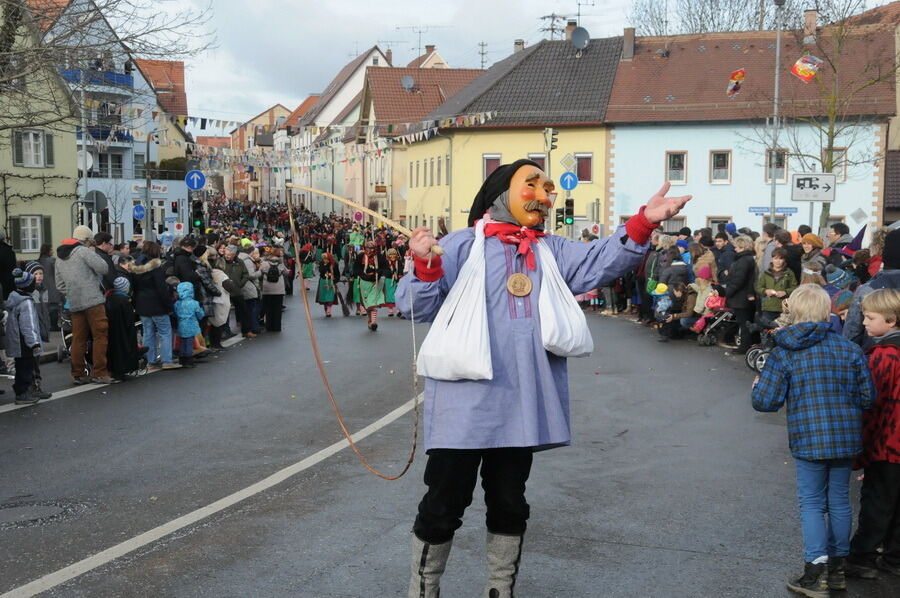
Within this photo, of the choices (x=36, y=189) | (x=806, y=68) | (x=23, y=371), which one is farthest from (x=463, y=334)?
(x=36, y=189)

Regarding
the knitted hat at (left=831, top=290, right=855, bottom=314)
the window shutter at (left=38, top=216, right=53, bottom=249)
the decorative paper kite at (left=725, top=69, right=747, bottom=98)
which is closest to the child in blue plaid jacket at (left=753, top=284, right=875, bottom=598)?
the knitted hat at (left=831, top=290, right=855, bottom=314)

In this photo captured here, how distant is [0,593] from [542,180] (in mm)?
3240

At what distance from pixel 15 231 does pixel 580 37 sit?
26.6 m

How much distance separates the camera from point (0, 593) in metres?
5.39

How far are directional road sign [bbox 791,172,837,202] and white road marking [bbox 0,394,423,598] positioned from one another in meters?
14.6

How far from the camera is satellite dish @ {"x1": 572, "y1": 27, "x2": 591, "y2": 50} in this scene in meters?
52.8

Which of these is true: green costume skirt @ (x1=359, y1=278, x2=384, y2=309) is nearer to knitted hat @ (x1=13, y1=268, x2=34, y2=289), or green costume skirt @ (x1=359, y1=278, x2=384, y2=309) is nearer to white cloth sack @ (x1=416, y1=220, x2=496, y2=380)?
knitted hat @ (x1=13, y1=268, x2=34, y2=289)

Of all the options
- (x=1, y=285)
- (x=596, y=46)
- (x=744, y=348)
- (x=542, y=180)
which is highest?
(x=596, y=46)

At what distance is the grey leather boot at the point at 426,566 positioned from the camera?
15.7 feet

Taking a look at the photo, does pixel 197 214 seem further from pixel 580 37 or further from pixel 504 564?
pixel 504 564

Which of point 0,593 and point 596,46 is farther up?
point 596,46

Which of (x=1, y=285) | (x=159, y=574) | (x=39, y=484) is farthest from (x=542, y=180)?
(x=1, y=285)

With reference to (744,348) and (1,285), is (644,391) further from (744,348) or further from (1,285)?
(1,285)

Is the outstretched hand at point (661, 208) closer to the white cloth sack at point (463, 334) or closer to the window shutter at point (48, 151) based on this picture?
the white cloth sack at point (463, 334)
